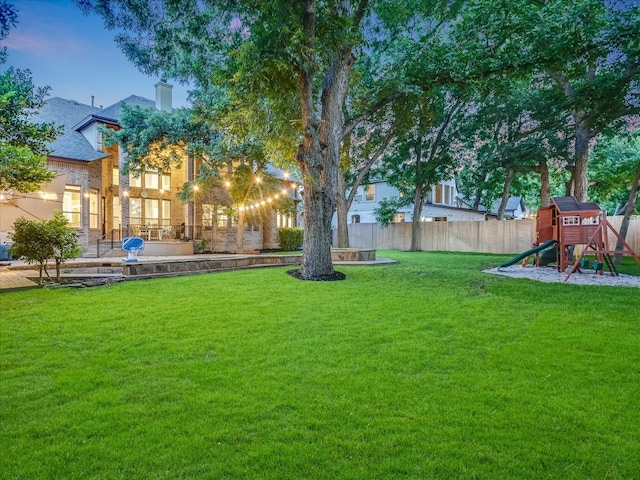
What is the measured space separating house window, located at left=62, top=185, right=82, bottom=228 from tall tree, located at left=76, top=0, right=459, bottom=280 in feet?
A: 21.4

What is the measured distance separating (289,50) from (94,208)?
12360mm

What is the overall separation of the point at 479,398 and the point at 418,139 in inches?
777

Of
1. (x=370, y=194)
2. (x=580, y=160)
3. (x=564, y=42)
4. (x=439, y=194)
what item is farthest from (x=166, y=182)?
(x=439, y=194)

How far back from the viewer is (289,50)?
8.42m

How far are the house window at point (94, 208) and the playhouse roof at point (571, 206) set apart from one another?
1744 centimetres

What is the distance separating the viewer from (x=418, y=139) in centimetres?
2069

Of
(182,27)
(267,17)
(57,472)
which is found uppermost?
(182,27)

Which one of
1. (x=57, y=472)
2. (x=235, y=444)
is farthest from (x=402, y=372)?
(x=57, y=472)

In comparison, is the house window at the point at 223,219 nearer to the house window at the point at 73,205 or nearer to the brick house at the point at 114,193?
the brick house at the point at 114,193

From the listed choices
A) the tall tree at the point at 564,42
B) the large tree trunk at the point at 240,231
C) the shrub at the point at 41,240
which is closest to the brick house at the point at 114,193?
the large tree trunk at the point at 240,231

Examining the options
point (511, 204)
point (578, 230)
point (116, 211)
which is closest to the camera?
point (578, 230)

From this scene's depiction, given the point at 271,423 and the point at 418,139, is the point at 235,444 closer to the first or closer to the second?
the point at 271,423

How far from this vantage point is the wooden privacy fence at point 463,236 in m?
18.4

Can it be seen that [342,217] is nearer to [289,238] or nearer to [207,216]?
[289,238]
